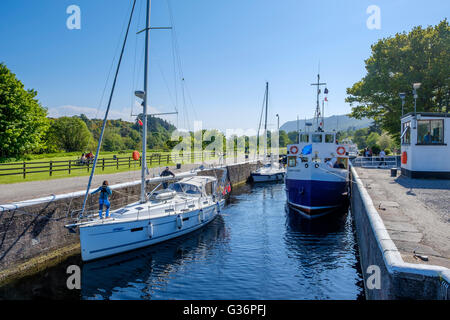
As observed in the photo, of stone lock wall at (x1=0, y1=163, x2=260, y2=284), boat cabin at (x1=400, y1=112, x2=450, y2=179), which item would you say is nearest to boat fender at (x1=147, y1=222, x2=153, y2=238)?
stone lock wall at (x1=0, y1=163, x2=260, y2=284)

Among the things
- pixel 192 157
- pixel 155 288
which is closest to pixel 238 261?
pixel 155 288

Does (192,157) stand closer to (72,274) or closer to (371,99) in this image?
(371,99)

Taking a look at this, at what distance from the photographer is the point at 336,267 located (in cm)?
1211

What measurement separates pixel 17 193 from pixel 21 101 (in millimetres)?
22692

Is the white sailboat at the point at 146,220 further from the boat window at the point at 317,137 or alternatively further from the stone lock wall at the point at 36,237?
the boat window at the point at 317,137

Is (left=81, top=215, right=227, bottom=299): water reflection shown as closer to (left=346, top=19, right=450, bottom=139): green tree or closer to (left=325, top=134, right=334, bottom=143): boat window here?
(left=325, top=134, right=334, bottom=143): boat window

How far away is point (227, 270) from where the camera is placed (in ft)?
38.5

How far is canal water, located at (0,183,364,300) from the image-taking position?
10008mm

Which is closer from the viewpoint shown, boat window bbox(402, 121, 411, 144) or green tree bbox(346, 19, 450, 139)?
boat window bbox(402, 121, 411, 144)

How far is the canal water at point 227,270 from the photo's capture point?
394 inches

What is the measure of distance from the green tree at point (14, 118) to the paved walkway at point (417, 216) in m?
33.7

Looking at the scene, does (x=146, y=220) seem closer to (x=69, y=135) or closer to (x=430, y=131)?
(x=430, y=131)

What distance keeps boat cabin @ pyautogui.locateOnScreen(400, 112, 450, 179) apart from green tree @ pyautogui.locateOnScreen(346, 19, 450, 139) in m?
15.5

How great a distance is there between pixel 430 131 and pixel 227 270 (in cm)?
1714
